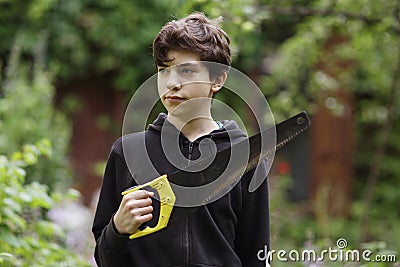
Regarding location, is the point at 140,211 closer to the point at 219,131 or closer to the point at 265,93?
the point at 219,131

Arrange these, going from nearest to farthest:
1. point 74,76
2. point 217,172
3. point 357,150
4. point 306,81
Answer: point 217,172
point 306,81
point 74,76
point 357,150

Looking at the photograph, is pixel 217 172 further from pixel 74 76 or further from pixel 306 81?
pixel 74 76

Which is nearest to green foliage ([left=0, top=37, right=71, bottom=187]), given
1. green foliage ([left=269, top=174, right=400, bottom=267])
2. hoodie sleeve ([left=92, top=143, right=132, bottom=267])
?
green foliage ([left=269, top=174, right=400, bottom=267])

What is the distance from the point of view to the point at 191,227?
2131 mm

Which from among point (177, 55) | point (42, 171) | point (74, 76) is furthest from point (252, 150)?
point (74, 76)

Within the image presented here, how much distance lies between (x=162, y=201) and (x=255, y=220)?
0.33 m

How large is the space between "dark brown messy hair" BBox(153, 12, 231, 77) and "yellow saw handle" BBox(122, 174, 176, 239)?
1.14 ft

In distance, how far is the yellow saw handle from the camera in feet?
6.65

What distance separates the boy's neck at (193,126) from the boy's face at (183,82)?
0.05 meters

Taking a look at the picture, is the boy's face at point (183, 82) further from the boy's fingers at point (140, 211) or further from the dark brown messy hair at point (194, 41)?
the boy's fingers at point (140, 211)

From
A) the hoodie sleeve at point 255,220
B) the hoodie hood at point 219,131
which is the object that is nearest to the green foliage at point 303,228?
the hoodie sleeve at point 255,220

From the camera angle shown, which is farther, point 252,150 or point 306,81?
point 306,81

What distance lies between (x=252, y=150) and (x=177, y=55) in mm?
342

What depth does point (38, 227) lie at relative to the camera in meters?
3.37
